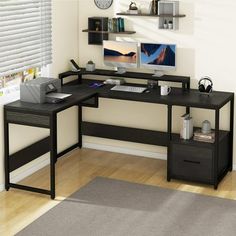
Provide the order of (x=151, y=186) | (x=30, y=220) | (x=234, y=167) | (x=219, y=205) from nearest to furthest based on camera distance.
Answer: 1. (x=30, y=220)
2. (x=219, y=205)
3. (x=151, y=186)
4. (x=234, y=167)

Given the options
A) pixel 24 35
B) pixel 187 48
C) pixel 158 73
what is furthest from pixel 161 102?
pixel 24 35

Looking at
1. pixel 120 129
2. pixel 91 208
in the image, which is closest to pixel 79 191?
pixel 91 208

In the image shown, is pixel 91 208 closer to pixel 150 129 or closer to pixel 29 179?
pixel 29 179

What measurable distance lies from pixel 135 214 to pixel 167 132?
1.12m

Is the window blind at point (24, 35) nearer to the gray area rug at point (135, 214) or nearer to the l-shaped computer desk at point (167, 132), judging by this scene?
the l-shaped computer desk at point (167, 132)

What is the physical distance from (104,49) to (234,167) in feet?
5.87

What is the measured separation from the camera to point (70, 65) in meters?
6.45

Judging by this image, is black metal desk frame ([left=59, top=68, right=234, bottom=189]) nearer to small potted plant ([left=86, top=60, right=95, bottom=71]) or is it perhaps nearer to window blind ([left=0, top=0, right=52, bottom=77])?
small potted plant ([left=86, top=60, right=95, bottom=71])

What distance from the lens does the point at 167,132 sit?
Answer: 5.83 meters

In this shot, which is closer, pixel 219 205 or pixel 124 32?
pixel 219 205

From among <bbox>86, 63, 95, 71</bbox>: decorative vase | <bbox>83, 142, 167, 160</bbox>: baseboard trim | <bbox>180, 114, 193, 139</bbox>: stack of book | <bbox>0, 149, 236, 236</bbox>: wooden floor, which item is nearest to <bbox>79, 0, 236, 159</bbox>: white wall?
<bbox>83, 142, 167, 160</bbox>: baseboard trim

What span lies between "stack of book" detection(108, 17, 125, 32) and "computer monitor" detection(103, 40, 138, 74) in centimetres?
14

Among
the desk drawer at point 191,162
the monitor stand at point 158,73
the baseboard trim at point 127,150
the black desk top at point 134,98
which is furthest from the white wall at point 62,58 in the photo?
the desk drawer at point 191,162

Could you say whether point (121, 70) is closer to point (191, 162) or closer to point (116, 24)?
point (116, 24)
